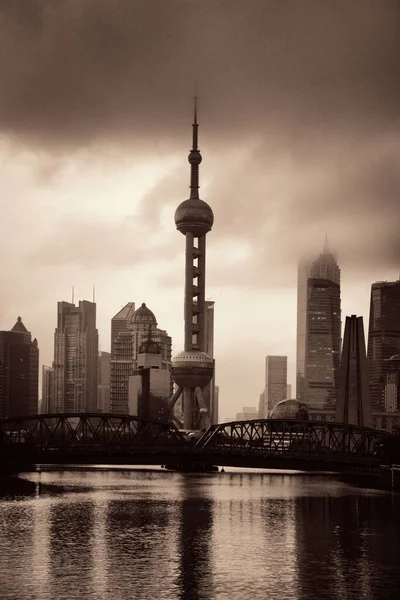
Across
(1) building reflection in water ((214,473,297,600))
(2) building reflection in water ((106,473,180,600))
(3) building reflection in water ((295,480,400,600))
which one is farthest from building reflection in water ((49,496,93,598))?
(3) building reflection in water ((295,480,400,600))

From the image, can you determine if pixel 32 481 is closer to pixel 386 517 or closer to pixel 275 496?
pixel 275 496

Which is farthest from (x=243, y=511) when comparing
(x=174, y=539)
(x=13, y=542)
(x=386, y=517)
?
(x=13, y=542)

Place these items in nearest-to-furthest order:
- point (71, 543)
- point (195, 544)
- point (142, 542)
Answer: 1. point (71, 543)
2. point (195, 544)
3. point (142, 542)

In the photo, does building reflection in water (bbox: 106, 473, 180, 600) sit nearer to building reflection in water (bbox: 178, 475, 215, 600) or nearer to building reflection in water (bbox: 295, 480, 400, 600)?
building reflection in water (bbox: 178, 475, 215, 600)

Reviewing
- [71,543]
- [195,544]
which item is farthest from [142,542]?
[71,543]

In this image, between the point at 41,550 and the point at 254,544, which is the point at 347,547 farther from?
the point at 41,550

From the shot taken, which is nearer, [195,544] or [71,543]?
[71,543]

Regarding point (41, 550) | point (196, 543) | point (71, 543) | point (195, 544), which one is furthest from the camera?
point (196, 543)
